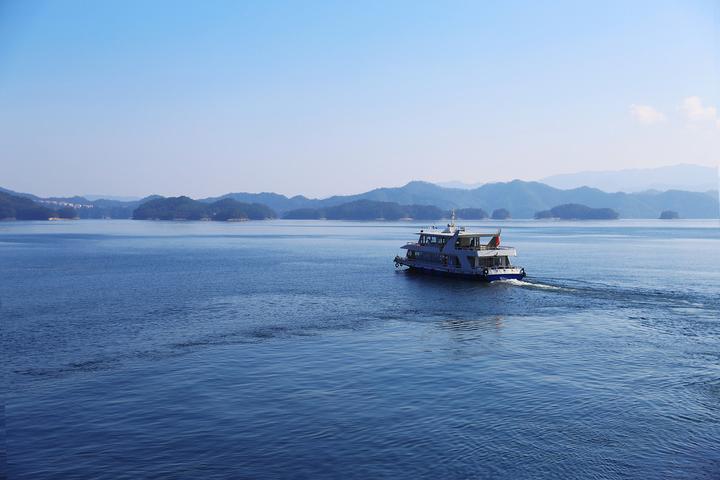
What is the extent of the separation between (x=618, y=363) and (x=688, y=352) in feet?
26.2

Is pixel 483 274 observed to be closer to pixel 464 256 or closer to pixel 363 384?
pixel 464 256

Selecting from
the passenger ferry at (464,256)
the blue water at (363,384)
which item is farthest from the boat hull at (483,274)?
the blue water at (363,384)

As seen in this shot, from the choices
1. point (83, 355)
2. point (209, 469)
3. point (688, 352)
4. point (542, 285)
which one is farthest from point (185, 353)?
point (542, 285)

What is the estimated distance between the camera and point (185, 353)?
50.8 metres

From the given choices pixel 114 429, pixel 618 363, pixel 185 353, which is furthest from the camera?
pixel 185 353

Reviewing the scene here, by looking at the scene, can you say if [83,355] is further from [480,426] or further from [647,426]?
[647,426]

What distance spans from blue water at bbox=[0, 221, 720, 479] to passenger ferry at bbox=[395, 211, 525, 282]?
11300 mm

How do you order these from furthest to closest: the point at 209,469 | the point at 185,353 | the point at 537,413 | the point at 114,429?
the point at 185,353
the point at 537,413
the point at 114,429
the point at 209,469

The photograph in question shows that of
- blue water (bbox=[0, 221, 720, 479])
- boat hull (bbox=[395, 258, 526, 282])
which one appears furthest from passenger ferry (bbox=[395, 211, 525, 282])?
blue water (bbox=[0, 221, 720, 479])

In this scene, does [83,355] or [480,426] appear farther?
[83,355]

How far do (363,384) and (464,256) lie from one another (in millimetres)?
63285

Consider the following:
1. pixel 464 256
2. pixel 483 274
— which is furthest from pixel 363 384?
pixel 464 256

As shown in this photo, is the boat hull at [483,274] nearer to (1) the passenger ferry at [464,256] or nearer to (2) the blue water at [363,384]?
(1) the passenger ferry at [464,256]

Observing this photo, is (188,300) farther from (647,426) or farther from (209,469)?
(647,426)
